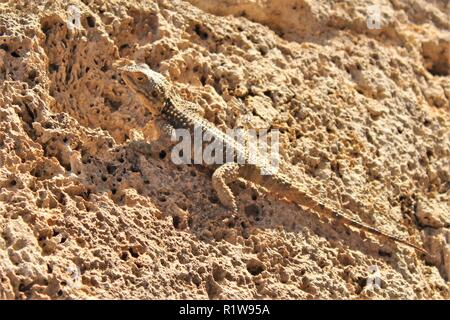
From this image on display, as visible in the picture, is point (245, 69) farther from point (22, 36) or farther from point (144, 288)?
point (144, 288)

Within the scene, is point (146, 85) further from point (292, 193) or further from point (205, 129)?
point (292, 193)

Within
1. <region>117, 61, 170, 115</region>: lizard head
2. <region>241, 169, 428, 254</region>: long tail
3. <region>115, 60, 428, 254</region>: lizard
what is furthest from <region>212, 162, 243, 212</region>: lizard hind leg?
<region>117, 61, 170, 115</region>: lizard head

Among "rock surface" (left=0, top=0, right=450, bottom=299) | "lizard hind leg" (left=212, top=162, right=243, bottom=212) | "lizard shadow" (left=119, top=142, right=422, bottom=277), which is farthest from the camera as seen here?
"lizard hind leg" (left=212, top=162, right=243, bottom=212)

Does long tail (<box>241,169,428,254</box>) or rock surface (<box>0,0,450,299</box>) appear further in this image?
long tail (<box>241,169,428,254</box>)

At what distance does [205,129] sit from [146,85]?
17.4 inches

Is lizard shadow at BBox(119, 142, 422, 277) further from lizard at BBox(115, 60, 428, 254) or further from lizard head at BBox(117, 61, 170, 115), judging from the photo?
lizard head at BBox(117, 61, 170, 115)

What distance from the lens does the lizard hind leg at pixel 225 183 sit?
456cm

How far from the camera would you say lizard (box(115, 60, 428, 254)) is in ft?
15.4

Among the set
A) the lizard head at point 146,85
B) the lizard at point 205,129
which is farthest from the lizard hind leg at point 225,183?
the lizard head at point 146,85

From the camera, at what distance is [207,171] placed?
15.4 ft

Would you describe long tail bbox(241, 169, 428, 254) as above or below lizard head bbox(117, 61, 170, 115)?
below

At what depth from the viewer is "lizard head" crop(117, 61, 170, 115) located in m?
4.76

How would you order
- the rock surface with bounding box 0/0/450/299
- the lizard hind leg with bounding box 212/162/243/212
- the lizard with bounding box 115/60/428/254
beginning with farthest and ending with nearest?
the lizard with bounding box 115/60/428/254
the lizard hind leg with bounding box 212/162/243/212
the rock surface with bounding box 0/0/450/299

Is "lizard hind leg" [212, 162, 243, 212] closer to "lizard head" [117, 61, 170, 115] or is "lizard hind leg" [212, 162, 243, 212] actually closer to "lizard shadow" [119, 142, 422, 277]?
"lizard shadow" [119, 142, 422, 277]
